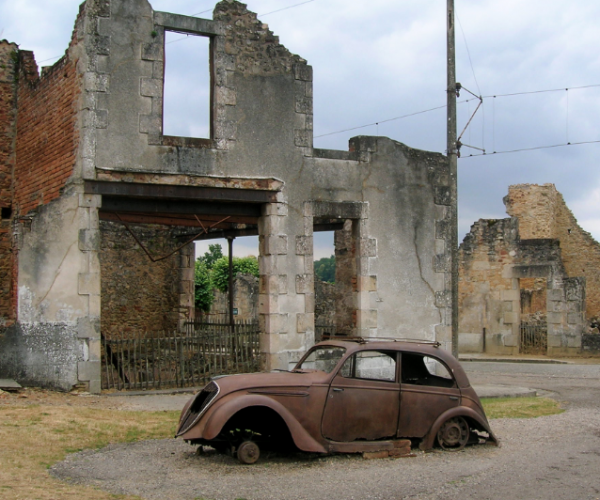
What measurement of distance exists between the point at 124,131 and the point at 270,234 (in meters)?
3.07

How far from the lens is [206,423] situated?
23.7ft

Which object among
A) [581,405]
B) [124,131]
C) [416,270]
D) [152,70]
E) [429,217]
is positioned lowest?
[581,405]

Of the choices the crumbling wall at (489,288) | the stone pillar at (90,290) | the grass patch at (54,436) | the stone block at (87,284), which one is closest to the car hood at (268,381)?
the grass patch at (54,436)

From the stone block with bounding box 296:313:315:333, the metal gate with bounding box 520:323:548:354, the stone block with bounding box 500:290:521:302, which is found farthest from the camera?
the metal gate with bounding box 520:323:548:354

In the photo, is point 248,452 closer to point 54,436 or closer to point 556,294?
point 54,436

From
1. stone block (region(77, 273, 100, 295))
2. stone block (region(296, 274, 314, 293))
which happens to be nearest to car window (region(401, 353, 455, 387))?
A: stone block (region(296, 274, 314, 293))

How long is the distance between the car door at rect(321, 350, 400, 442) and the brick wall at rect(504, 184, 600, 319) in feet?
85.0

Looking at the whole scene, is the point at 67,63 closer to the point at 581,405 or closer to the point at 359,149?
the point at 359,149

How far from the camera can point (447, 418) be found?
809 centimetres

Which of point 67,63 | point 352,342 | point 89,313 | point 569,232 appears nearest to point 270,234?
point 89,313

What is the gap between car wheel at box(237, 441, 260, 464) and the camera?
7.36m

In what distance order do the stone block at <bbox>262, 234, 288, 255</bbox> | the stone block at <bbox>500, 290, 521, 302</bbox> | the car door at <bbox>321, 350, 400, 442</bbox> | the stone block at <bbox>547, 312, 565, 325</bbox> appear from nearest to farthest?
the car door at <bbox>321, 350, 400, 442</bbox> → the stone block at <bbox>262, 234, 288, 255</bbox> → the stone block at <bbox>547, 312, 565, 325</bbox> → the stone block at <bbox>500, 290, 521, 302</bbox>

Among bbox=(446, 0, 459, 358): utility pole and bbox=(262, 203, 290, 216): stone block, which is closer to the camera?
bbox=(262, 203, 290, 216): stone block

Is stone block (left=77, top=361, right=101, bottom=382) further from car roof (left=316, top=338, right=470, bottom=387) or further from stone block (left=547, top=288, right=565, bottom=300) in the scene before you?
stone block (left=547, top=288, right=565, bottom=300)
